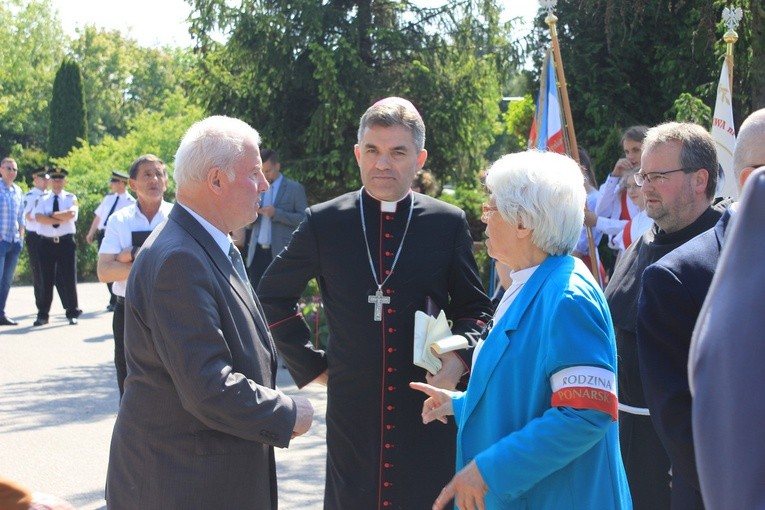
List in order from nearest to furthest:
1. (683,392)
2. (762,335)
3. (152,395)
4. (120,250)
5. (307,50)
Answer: (762,335) → (683,392) → (152,395) → (120,250) → (307,50)

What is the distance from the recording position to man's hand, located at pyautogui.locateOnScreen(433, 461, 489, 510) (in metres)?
2.55

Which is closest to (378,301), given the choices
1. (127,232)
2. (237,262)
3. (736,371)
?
(237,262)

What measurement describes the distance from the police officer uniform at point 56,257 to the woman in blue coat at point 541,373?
11.4m

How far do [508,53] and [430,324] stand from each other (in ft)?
30.3

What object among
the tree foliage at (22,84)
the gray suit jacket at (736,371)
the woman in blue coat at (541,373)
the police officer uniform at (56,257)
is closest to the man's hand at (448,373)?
the woman in blue coat at (541,373)

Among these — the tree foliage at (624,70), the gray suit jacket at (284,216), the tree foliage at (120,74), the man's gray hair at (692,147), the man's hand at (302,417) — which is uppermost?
the tree foliage at (120,74)

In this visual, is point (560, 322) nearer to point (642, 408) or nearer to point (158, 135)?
point (642, 408)

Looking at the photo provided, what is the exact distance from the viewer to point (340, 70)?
1122cm

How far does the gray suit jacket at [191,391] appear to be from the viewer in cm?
278

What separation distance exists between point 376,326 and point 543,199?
1.20m

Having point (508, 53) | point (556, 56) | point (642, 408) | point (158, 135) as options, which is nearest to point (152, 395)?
point (642, 408)

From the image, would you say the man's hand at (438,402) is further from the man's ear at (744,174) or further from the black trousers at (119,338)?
the black trousers at (119,338)

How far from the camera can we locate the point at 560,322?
255 cm

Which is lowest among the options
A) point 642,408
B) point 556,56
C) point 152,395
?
point 642,408
